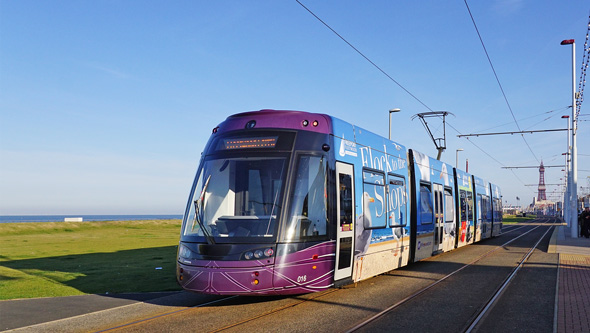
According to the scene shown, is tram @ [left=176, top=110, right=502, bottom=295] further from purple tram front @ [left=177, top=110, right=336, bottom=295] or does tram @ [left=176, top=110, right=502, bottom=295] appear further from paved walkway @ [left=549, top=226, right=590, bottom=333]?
paved walkway @ [left=549, top=226, right=590, bottom=333]

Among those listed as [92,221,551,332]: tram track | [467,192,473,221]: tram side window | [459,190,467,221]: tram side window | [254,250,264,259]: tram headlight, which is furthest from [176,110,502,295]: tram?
[467,192,473,221]: tram side window

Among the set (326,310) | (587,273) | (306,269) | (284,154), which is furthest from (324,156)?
(587,273)

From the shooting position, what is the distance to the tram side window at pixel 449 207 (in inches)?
689

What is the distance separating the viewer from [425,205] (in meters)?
14.6

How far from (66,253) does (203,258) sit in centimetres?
1547

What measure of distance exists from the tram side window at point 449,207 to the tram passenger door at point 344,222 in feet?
28.8

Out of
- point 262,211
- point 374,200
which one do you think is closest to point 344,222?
point 262,211

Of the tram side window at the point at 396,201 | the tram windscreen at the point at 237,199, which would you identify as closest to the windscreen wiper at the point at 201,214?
the tram windscreen at the point at 237,199

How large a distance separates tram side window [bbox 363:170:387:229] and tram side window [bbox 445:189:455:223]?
6.82m

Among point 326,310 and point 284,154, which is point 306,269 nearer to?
point 326,310

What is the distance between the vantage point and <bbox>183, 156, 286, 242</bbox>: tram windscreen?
8.32m

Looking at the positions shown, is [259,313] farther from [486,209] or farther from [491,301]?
[486,209]

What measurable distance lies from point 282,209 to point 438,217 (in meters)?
9.16

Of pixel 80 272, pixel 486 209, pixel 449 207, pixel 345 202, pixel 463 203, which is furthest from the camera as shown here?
pixel 486 209
